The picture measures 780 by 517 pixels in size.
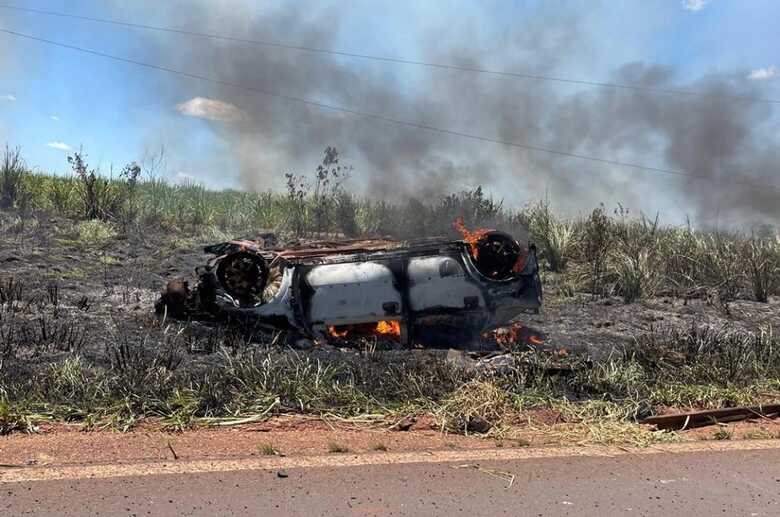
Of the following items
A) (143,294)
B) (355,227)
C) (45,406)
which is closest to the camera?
(45,406)

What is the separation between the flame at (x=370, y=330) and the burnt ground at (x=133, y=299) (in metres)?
1.60

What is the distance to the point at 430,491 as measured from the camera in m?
3.59

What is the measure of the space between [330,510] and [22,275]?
7.38m

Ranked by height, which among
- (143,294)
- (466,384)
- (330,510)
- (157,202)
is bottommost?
(330,510)

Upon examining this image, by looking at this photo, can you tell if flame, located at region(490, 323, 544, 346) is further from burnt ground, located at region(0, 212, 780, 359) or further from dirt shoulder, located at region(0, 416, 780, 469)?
dirt shoulder, located at region(0, 416, 780, 469)

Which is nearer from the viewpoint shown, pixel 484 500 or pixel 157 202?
pixel 484 500

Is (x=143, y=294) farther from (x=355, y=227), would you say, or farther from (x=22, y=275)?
(x=355, y=227)

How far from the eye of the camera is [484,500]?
138 inches

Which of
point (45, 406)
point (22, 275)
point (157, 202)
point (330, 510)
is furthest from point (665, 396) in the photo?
point (157, 202)

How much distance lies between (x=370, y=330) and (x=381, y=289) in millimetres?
463

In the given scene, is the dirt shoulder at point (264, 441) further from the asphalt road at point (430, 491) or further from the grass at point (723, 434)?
the asphalt road at point (430, 491)

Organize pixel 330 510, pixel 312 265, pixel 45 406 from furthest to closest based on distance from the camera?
1. pixel 312 265
2. pixel 45 406
3. pixel 330 510

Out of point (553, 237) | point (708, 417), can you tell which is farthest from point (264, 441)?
point (553, 237)

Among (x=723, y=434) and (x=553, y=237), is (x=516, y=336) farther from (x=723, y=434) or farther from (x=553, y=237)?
(x=553, y=237)
